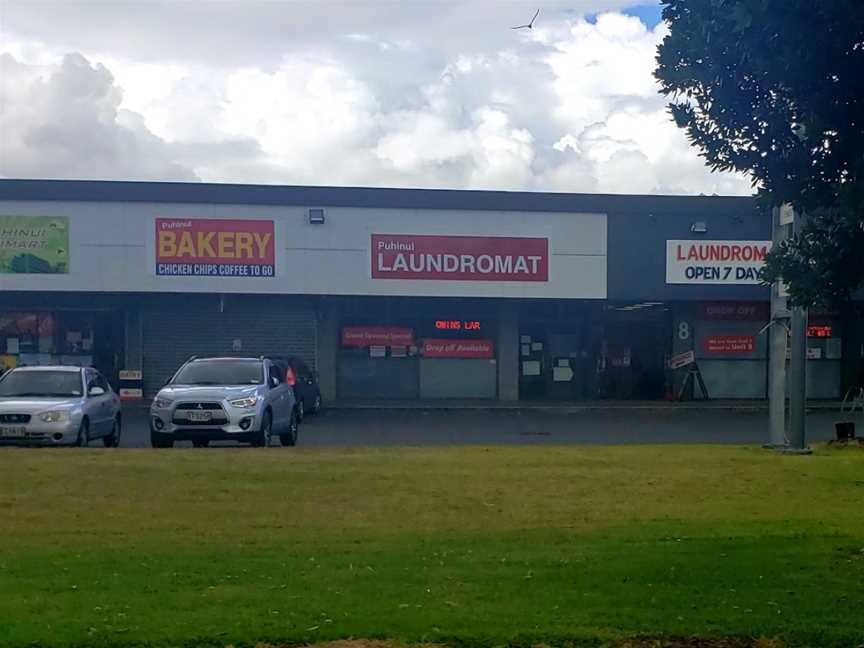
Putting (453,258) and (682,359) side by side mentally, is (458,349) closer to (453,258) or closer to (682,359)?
(453,258)

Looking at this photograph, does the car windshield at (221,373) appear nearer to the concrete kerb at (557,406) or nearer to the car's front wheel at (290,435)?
the car's front wheel at (290,435)

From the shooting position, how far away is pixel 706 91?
26.1 ft

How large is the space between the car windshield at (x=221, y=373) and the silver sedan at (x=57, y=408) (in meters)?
1.47

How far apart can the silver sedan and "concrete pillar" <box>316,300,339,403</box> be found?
12485 millimetres

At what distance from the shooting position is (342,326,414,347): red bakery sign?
33781 millimetres

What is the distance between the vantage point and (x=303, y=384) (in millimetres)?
27797

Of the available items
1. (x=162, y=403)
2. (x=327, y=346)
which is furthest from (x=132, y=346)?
(x=162, y=403)

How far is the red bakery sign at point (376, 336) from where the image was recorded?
111ft

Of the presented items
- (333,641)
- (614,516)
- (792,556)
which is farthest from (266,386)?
(333,641)

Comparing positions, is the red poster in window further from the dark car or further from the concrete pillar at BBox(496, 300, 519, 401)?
the dark car

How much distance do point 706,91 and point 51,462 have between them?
9.91m

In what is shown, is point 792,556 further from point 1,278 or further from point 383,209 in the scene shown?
point 1,278

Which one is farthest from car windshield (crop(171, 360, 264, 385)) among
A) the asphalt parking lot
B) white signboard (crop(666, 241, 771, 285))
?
white signboard (crop(666, 241, 771, 285))

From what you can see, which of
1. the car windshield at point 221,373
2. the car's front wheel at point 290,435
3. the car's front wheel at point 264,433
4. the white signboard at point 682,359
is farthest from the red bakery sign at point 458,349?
the car's front wheel at point 264,433
